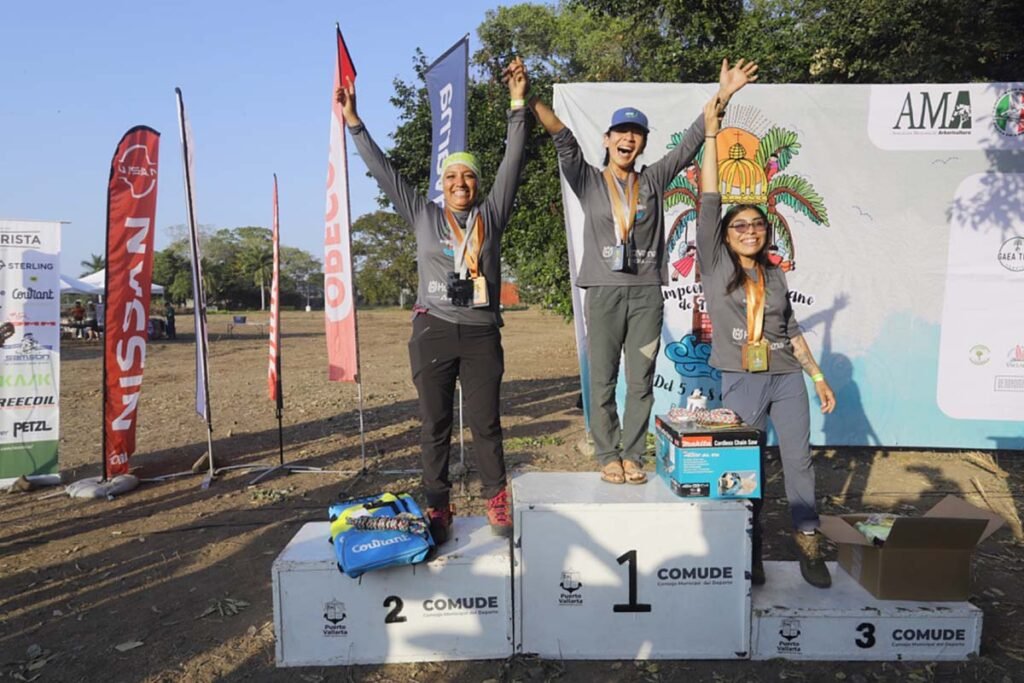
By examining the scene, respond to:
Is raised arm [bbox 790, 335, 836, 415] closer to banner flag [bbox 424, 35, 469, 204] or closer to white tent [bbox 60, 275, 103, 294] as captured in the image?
banner flag [bbox 424, 35, 469, 204]

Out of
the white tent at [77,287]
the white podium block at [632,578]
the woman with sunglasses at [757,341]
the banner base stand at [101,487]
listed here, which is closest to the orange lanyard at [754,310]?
the woman with sunglasses at [757,341]

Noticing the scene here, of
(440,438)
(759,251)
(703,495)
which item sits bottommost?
(703,495)

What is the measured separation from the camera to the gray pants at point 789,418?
327cm

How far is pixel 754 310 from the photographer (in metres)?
3.28

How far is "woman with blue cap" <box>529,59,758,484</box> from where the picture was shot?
3365mm

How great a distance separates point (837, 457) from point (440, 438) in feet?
16.2

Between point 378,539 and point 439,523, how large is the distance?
33 centimetres

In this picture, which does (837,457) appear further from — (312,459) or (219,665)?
(219,665)

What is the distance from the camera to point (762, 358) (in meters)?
3.24

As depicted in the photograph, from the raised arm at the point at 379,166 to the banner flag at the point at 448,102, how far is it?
7.07 ft

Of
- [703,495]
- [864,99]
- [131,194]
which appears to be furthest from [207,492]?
[864,99]

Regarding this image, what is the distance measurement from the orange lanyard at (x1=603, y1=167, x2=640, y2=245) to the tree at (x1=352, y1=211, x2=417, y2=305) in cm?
4795

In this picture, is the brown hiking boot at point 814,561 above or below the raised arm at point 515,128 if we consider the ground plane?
below

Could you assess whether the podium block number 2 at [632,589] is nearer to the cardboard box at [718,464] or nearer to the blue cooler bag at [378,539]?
the cardboard box at [718,464]
